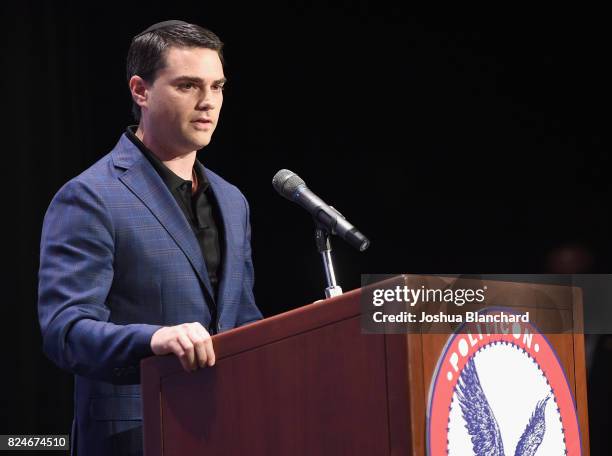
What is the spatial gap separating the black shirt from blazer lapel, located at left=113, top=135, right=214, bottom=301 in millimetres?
72

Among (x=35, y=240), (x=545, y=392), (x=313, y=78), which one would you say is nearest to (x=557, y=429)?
(x=545, y=392)

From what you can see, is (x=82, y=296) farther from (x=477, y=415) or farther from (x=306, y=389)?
(x=477, y=415)

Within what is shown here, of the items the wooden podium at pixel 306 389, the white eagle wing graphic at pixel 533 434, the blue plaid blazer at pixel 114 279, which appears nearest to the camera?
the wooden podium at pixel 306 389

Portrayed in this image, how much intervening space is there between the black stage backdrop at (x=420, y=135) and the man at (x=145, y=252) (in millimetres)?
2012

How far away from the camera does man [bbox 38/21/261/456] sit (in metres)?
1.70

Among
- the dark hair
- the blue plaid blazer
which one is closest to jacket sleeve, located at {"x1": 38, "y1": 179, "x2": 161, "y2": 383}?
the blue plaid blazer

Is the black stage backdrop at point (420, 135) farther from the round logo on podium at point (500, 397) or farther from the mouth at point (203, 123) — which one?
the round logo on podium at point (500, 397)

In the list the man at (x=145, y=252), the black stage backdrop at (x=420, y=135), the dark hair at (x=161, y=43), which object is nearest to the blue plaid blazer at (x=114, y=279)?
the man at (x=145, y=252)

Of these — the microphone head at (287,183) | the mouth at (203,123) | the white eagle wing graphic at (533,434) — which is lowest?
the white eagle wing graphic at (533,434)

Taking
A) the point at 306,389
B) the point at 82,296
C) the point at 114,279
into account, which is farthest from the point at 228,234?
the point at 306,389

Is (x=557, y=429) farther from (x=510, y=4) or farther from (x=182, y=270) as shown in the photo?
(x=510, y=4)

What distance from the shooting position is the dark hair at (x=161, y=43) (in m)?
2.09

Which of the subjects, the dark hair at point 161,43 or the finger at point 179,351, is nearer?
the finger at point 179,351

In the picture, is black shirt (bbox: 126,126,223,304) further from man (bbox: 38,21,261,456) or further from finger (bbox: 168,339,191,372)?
finger (bbox: 168,339,191,372)
